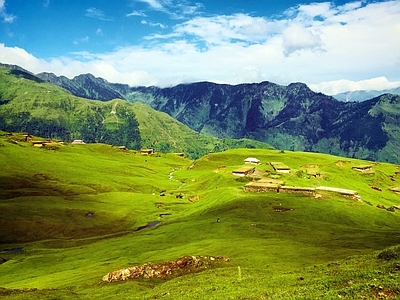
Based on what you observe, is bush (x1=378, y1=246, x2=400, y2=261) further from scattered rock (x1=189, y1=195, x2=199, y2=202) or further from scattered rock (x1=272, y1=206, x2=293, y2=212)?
scattered rock (x1=189, y1=195, x2=199, y2=202)

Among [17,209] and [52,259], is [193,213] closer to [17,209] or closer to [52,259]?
[52,259]

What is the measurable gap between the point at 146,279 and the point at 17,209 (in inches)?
5092

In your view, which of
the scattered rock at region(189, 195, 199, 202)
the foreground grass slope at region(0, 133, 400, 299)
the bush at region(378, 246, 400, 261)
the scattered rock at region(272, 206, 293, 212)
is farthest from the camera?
the scattered rock at region(189, 195, 199, 202)

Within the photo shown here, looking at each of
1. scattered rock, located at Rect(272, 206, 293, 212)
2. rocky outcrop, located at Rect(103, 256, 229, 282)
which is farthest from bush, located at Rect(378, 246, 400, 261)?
scattered rock, located at Rect(272, 206, 293, 212)

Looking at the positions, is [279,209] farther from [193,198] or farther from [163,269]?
[163,269]

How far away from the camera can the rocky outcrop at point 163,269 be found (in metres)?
65.8

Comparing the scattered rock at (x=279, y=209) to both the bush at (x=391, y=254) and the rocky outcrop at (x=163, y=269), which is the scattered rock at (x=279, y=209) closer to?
the rocky outcrop at (x=163, y=269)

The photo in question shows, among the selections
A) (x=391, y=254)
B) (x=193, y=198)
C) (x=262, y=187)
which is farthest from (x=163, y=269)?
(x=193, y=198)

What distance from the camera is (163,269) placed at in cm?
6669

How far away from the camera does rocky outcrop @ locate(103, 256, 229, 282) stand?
6575cm

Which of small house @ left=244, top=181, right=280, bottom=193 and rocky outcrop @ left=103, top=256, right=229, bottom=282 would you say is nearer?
rocky outcrop @ left=103, top=256, right=229, bottom=282

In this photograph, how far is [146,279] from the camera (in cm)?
6425

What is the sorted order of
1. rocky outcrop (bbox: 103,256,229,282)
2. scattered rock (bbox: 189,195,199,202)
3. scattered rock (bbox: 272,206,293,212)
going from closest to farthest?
rocky outcrop (bbox: 103,256,229,282)
scattered rock (bbox: 272,206,293,212)
scattered rock (bbox: 189,195,199,202)

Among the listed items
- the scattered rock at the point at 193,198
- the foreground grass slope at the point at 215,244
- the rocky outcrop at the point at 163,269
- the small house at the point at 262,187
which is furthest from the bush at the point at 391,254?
the scattered rock at the point at 193,198
